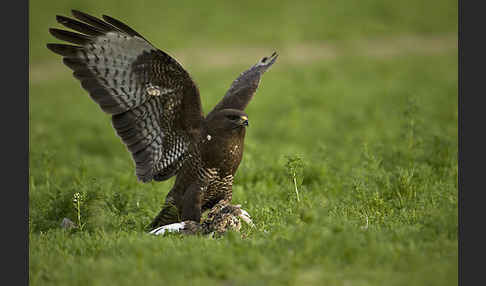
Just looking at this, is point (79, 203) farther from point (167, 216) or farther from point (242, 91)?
point (242, 91)

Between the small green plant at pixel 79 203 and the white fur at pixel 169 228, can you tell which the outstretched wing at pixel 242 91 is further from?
the small green plant at pixel 79 203

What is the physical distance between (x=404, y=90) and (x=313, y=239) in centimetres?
1092

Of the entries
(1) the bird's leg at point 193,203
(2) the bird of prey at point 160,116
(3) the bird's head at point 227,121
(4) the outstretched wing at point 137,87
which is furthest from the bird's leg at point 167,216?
(3) the bird's head at point 227,121

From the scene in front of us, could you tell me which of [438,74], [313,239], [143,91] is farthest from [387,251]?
[438,74]

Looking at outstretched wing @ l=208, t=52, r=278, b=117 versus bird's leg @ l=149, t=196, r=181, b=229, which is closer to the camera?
bird's leg @ l=149, t=196, r=181, b=229

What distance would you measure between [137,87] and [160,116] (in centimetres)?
41

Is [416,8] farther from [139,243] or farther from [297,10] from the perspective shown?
A: [139,243]

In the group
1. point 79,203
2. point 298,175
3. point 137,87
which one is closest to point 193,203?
point 79,203

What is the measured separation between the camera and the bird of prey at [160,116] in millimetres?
5840

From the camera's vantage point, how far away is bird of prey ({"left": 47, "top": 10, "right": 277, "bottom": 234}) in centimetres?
584

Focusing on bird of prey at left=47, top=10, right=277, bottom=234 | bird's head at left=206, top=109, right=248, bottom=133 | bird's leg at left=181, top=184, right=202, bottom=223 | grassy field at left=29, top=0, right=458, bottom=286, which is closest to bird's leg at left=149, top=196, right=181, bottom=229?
bird of prey at left=47, top=10, right=277, bottom=234

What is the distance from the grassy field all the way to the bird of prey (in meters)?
0.63

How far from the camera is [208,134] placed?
6160 millimetres

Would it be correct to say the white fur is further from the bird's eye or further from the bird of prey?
the bird's eye
